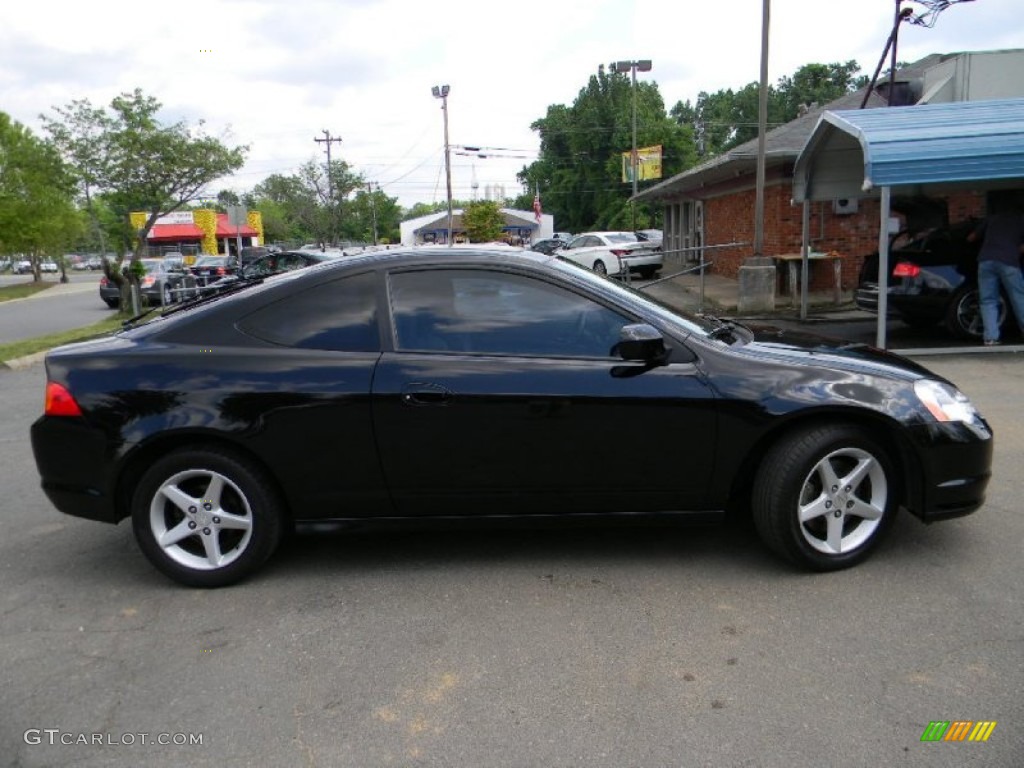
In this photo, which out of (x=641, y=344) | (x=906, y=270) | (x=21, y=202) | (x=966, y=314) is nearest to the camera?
(x=641, y=344)

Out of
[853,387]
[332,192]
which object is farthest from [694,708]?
[332,192]

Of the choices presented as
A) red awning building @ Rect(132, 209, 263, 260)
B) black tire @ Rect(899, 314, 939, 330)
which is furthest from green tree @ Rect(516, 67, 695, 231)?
black tire @ Rect(899, 314, 939, 330)

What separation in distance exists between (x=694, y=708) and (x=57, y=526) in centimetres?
388

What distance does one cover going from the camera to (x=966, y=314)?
9.81 metres

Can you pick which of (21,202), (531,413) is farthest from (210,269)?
(531,413)

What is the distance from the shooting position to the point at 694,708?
2.83m

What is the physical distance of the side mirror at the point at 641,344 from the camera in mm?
3615

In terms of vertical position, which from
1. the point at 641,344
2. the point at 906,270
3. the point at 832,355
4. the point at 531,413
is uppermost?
the point at 906,270

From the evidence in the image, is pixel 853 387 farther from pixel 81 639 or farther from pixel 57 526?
pixel 57 526

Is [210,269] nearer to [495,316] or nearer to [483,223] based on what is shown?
[495,316]

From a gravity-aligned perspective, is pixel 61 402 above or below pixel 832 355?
below

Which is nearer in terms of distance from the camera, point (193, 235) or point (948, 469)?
point (948, 469)

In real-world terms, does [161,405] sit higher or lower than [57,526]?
higher

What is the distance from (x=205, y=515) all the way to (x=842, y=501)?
2.95 metres
